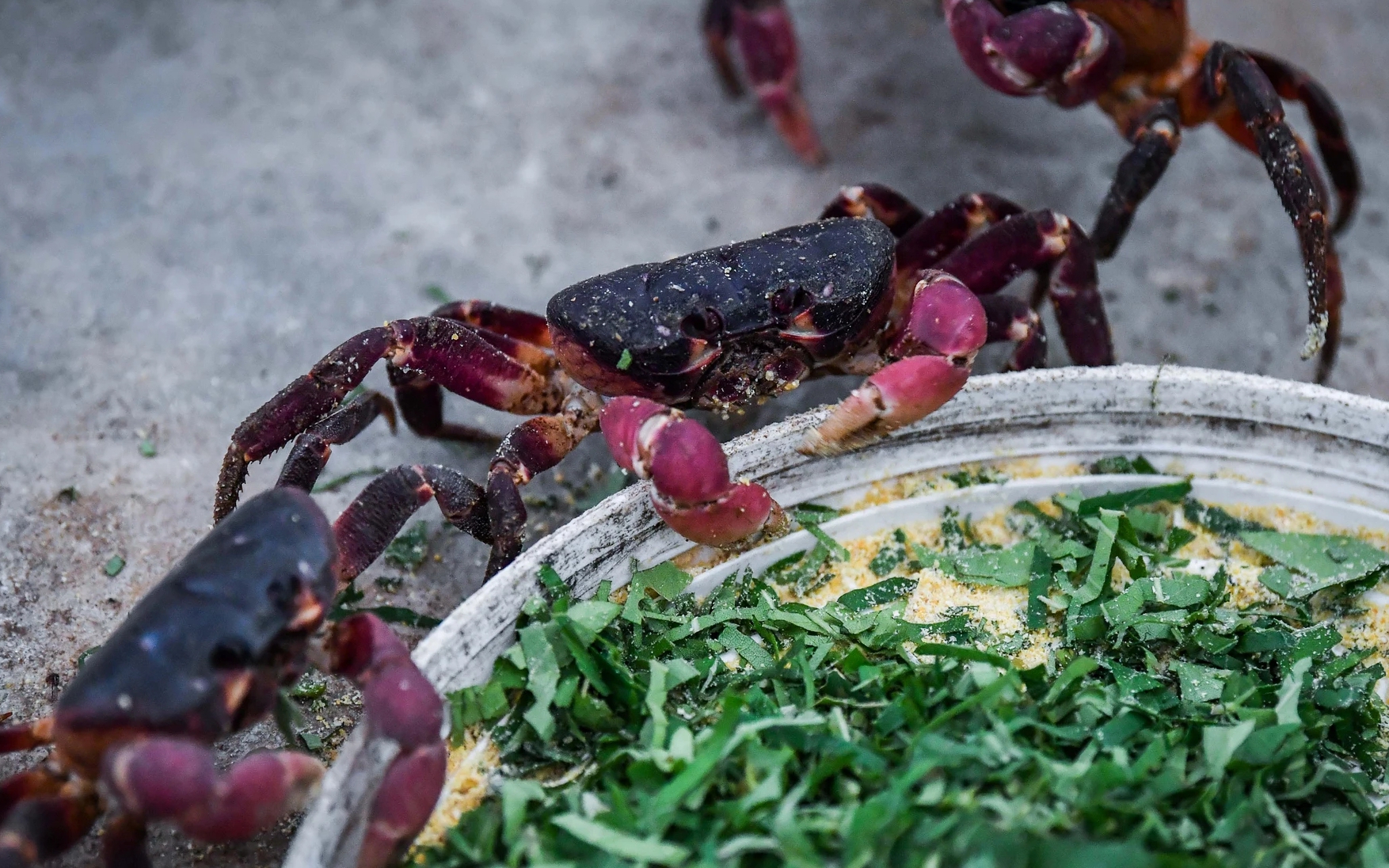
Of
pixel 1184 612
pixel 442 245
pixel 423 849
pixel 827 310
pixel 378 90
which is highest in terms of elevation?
pixel 378 90

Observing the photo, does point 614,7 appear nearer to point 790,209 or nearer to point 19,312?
point 790,209

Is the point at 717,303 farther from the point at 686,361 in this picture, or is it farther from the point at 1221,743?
the point at 1221,743

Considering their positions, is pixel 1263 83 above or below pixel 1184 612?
above

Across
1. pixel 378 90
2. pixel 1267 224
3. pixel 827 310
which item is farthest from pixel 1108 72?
pixel 378 90

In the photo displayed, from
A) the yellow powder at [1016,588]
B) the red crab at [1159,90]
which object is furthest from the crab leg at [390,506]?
the red crab at [1159,90]

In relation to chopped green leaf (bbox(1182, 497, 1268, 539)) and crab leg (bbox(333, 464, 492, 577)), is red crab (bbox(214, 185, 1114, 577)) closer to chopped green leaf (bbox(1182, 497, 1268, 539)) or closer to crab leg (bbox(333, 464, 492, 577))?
crab leg (bbox(333, 464, 492, 577))

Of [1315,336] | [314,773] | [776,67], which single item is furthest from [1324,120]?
[314,773]
